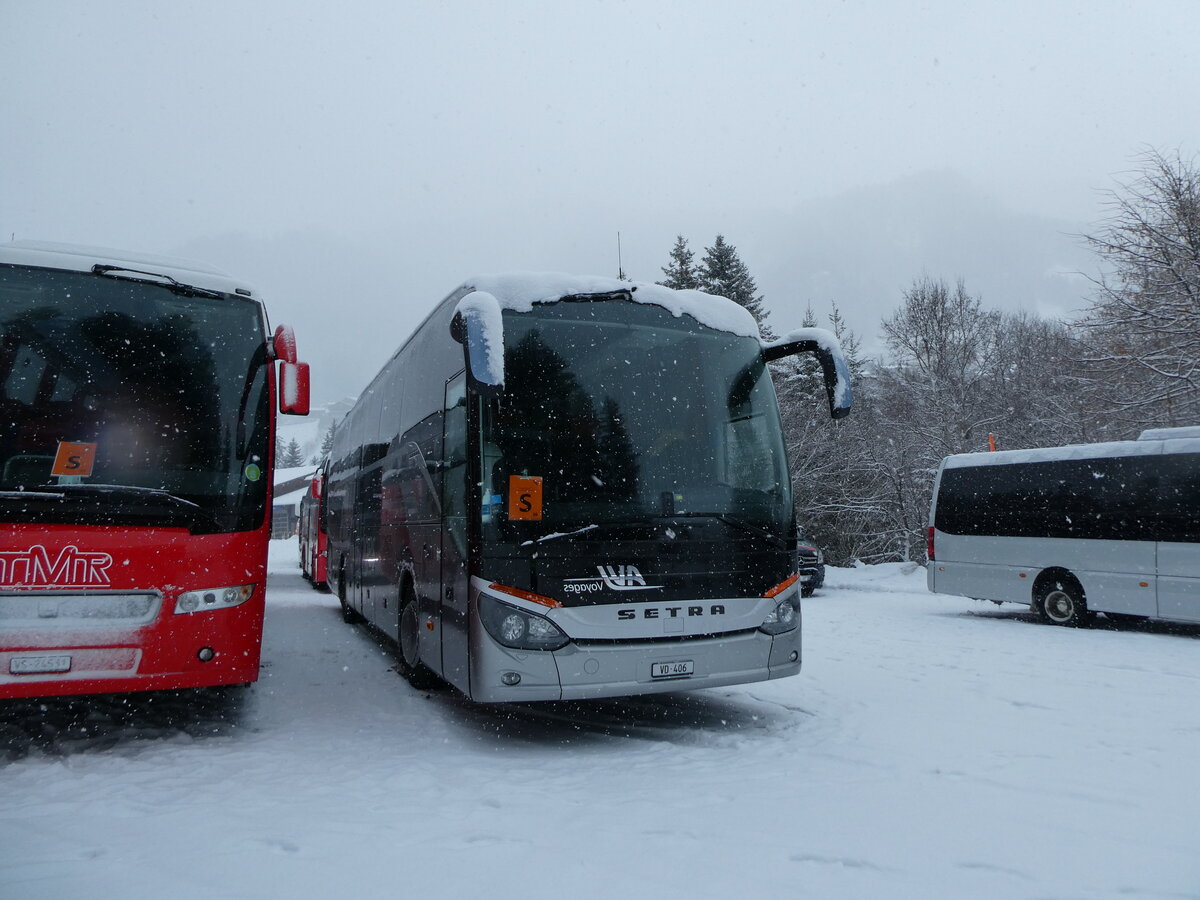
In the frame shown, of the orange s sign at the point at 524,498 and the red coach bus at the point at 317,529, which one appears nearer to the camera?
the orange s sign at the point at 524,498

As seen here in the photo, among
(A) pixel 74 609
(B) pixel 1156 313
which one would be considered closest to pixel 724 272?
(B) pixel 1156 313

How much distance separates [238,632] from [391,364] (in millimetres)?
5172

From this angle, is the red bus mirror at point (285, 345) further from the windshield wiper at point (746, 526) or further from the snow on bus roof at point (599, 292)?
the windshield wiper at point (746, 526)

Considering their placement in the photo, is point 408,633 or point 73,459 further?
point 408,633

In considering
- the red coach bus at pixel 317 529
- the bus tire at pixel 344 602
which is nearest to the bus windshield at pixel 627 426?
the bus tire at pixel 344 602

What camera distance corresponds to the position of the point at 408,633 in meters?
7.97

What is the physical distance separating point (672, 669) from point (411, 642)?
3.05 metres

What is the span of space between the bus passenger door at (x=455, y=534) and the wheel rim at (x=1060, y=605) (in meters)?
10.9

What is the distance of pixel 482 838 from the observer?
13.2ft

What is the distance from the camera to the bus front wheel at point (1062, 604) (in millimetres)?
12930

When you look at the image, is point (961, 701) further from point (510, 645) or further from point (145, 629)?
point (145, 629)

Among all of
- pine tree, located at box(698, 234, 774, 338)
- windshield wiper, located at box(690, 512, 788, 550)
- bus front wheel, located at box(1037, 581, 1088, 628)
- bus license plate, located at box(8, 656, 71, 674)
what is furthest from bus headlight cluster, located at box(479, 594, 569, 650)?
pine tree, located at box(698, 234, 774, 338)

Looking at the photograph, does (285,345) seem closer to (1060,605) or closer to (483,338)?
(483,338)

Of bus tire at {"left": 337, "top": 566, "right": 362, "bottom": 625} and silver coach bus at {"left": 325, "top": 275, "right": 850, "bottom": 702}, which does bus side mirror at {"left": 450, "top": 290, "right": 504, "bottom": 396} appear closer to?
silver coach bus at {"left": 325, "top": 275, "right": 850, "bottom": 702}
